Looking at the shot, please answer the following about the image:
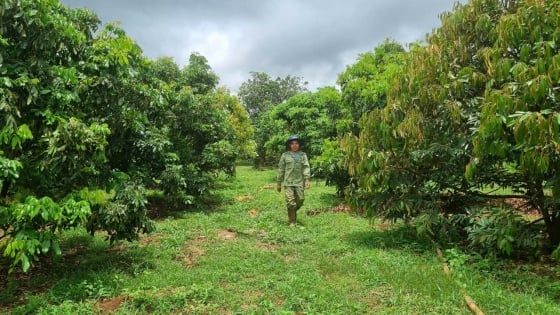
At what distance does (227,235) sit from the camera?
757 cm

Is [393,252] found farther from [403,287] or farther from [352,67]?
[352,67]

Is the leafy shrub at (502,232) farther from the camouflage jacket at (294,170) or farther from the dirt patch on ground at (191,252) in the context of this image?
the dirt patch on ground at (191,252)

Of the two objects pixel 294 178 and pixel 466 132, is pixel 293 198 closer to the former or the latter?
pixel 294 178

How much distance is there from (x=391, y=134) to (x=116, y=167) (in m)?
4.60

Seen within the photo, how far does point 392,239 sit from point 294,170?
246 cm

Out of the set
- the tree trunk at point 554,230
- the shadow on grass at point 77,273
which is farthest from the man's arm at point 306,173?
the tree trunk at point 554,230

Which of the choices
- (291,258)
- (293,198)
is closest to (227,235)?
(293,198)

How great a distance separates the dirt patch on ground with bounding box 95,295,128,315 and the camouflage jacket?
441cm

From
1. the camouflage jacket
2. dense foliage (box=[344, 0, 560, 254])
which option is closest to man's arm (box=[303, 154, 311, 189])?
the camouflage jacket

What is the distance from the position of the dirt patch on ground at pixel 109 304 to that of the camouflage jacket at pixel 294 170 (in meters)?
4.41

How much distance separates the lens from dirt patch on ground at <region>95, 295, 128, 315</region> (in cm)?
430

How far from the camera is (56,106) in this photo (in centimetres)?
483

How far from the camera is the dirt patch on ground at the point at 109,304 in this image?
430cm

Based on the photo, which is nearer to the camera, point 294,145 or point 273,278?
point 273,278
